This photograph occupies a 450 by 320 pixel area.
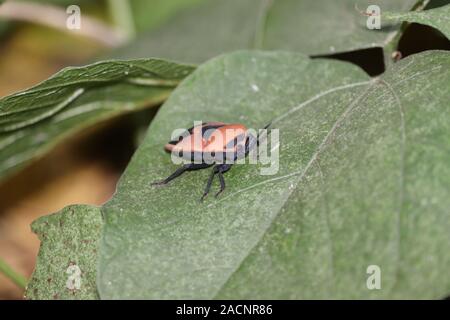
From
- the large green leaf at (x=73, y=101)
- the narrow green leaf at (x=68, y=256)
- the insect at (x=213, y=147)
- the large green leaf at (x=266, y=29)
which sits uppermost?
the large green leaf at (x=266, y=29)

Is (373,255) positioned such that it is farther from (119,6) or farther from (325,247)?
(119,6)

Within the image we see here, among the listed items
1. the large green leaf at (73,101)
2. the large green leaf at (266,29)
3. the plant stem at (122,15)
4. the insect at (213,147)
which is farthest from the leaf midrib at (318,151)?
the plant stem at (122,15)

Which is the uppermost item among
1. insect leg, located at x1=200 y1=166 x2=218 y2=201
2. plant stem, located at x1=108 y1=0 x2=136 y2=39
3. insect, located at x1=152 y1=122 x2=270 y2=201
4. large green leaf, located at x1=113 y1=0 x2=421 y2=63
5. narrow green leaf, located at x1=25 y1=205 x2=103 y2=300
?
plant stem, located at x1=108 y1=0 x2=136 y2=39

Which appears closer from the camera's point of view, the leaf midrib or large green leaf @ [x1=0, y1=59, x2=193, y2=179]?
the leaf midrib

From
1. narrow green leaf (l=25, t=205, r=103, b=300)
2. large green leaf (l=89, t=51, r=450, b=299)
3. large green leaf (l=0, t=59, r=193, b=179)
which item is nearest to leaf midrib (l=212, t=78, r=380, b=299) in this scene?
large green leaf (l=89, t=51, r=450, b=299)

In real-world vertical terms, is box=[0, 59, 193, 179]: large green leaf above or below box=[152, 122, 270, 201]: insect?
above

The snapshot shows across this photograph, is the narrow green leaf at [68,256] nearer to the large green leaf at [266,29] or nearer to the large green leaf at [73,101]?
the large green leaf at [73,101]

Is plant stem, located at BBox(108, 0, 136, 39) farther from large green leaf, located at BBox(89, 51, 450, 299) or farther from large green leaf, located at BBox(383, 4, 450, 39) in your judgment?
large green leaf, located at BBox(383, 4, 450, 39)
